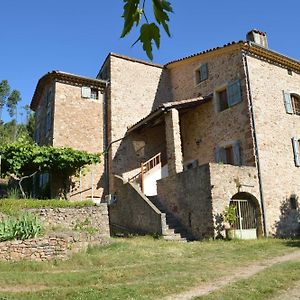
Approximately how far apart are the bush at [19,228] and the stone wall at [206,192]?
5624 mm

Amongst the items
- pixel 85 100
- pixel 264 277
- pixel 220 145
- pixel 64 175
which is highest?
pixel 85 100

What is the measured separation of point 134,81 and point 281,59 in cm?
778

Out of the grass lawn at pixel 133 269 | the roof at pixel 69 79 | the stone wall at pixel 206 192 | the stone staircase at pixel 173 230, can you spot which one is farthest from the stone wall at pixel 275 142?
the roof at pixel 69 79

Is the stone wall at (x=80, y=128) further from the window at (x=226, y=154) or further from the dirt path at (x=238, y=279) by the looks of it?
the dirt path at (x=238, y=279)

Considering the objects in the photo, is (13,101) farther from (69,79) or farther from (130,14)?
(130,14)

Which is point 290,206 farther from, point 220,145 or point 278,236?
point 220,145

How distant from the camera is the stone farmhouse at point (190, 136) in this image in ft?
46.2

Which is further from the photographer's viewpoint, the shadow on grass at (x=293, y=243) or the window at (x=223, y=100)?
the window at (x=223, y=100)

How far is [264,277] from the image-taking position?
24.8 feet

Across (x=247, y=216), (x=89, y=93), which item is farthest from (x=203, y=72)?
(x=247, y=216)

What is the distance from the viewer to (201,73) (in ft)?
60.9

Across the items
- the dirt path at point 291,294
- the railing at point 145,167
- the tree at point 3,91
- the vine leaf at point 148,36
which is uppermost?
the tree at point 3,91

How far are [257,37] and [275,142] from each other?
20.1 ft

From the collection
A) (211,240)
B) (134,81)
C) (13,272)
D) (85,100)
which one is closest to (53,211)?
(13,272)
